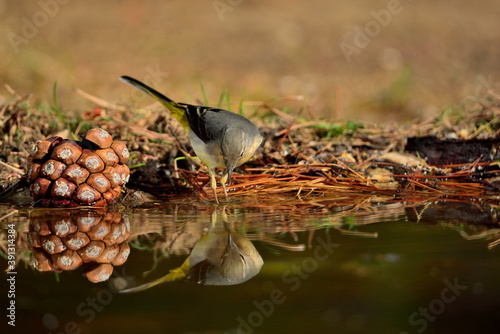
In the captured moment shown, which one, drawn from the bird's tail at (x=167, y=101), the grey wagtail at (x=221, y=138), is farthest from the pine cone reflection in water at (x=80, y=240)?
the bird's tail at (x=167, y=101)

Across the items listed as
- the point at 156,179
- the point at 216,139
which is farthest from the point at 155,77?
the point at 216,139

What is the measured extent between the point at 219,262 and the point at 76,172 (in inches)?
51.5

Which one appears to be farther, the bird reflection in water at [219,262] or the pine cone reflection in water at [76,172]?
the pine cone reflection in water at [76,172]

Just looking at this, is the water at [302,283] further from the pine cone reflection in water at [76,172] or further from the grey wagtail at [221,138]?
the grey wagtail at [221,138]

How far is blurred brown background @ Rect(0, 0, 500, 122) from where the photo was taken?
9133mm

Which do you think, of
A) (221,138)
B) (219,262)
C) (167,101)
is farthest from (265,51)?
(219,262)

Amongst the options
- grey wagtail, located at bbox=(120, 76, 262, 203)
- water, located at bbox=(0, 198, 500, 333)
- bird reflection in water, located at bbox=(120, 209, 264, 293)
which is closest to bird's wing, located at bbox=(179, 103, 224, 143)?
grey wagtail, located at bbox=(120, 76, 262, 203)

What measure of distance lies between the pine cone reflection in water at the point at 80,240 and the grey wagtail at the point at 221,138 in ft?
2.13

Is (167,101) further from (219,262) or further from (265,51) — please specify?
(265,51)

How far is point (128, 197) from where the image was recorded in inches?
139

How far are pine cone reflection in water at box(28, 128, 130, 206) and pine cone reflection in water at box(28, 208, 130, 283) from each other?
10 cm

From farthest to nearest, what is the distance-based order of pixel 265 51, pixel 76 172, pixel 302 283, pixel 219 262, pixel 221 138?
1. pixel 265 51
2. pixel 221 138
3. pixel 76 172
4. pixel 219 262
5. pixel 302 283

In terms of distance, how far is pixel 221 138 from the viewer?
3.41 m

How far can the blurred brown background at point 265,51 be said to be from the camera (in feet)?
30.0
